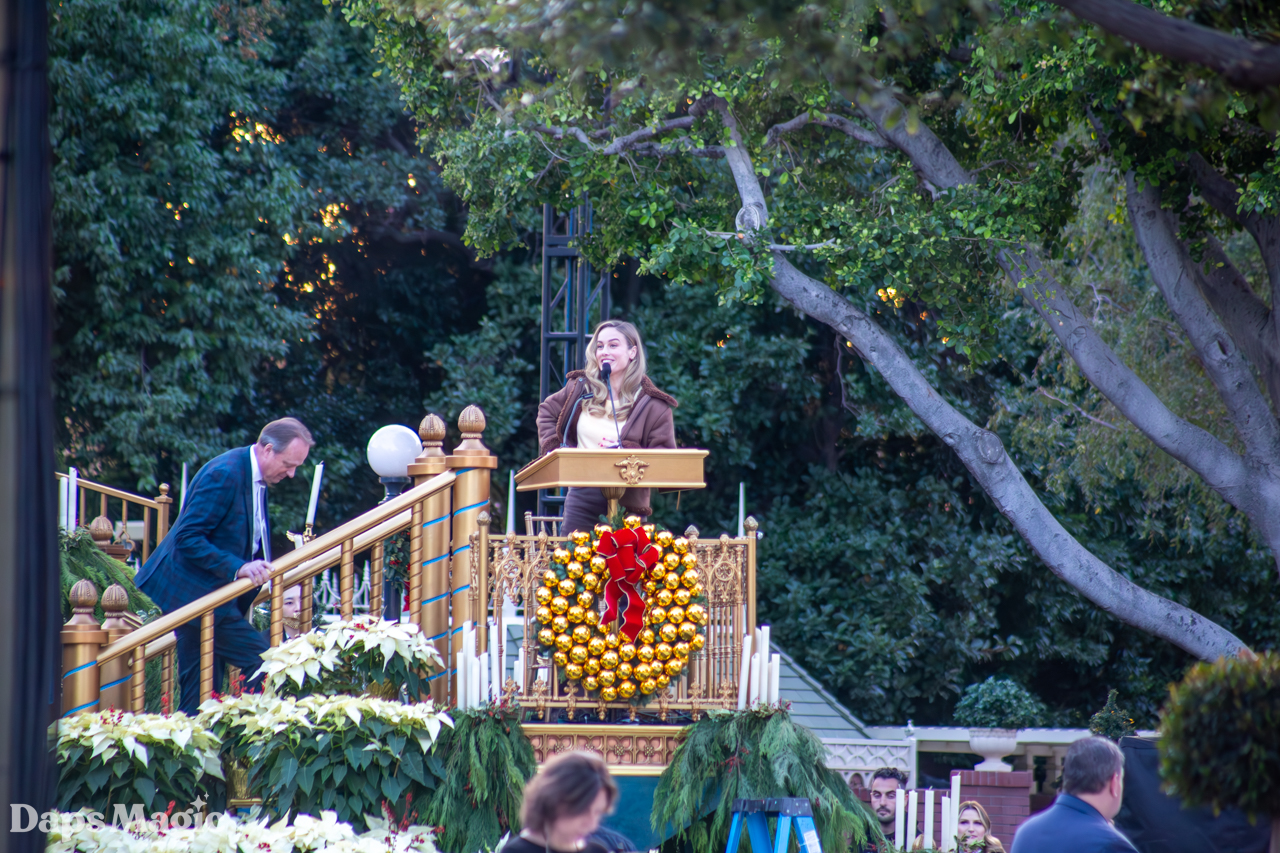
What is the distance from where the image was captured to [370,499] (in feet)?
60.6

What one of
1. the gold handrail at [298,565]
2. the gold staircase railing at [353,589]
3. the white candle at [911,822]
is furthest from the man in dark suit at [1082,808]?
the white candle at [911,822]

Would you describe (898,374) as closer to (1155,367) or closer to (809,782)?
(1155,367)

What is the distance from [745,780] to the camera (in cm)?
586

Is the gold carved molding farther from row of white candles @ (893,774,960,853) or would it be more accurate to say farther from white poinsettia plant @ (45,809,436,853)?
row of white candles @ (893,774,960,853)

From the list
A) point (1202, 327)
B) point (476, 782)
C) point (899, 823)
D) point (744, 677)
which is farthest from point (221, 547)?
point (1202, 327)

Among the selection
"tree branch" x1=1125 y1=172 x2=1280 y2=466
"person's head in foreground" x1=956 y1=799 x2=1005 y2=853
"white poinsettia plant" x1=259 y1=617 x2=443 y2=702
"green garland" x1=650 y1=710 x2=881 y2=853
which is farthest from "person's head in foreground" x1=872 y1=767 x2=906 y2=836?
"white poinsettia plant" x1=259 y1=617 x2=443 y2=702

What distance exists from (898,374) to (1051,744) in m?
4.44

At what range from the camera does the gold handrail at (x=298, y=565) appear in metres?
5.95

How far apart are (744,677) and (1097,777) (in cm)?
215

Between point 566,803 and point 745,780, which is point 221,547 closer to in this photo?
point 745,780

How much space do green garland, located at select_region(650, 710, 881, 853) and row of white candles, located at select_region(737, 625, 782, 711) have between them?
152mm

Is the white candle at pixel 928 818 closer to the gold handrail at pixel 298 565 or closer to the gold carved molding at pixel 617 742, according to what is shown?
the gold carved molding at pixel 617 742

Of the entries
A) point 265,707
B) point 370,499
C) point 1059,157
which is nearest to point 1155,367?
point 1059,157

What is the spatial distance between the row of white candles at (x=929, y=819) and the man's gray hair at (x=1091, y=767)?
388 cm
